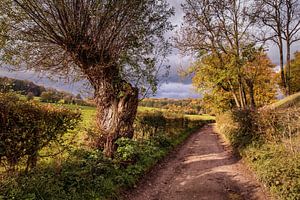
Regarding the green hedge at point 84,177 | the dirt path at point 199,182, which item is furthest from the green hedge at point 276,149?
the green hedge at point 84,177

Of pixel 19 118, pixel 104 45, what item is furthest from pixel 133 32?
pixel 19 118

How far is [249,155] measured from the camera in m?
10.5

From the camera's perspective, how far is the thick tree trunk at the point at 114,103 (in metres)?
9.72

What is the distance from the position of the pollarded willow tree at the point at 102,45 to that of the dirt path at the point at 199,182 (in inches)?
81.1

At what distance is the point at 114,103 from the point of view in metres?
9.94

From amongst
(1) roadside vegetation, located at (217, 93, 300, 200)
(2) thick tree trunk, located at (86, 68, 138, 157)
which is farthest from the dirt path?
(2) thick tree trunk, located at (86, 68, 138, 157)

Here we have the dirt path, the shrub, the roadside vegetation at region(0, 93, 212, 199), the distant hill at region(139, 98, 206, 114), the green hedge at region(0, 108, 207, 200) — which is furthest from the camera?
the distant hill at region(139, 98, 206, 114)

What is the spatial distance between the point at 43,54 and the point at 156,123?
9122 mm

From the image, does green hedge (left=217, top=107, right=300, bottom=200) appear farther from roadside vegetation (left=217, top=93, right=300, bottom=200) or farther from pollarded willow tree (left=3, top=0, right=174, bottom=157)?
pollarded willow tree (left=3, top=0, right=174, bottom=157)

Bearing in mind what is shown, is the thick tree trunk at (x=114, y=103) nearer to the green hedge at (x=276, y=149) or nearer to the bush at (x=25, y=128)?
the bush at (x=25, y=128)

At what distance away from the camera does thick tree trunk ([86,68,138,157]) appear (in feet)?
31.9

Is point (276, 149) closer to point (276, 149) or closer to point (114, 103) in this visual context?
point (276, 149)

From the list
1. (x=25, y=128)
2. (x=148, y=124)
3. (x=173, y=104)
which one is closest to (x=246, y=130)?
(x=148, y=124)

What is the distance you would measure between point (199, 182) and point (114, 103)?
4521 mm
